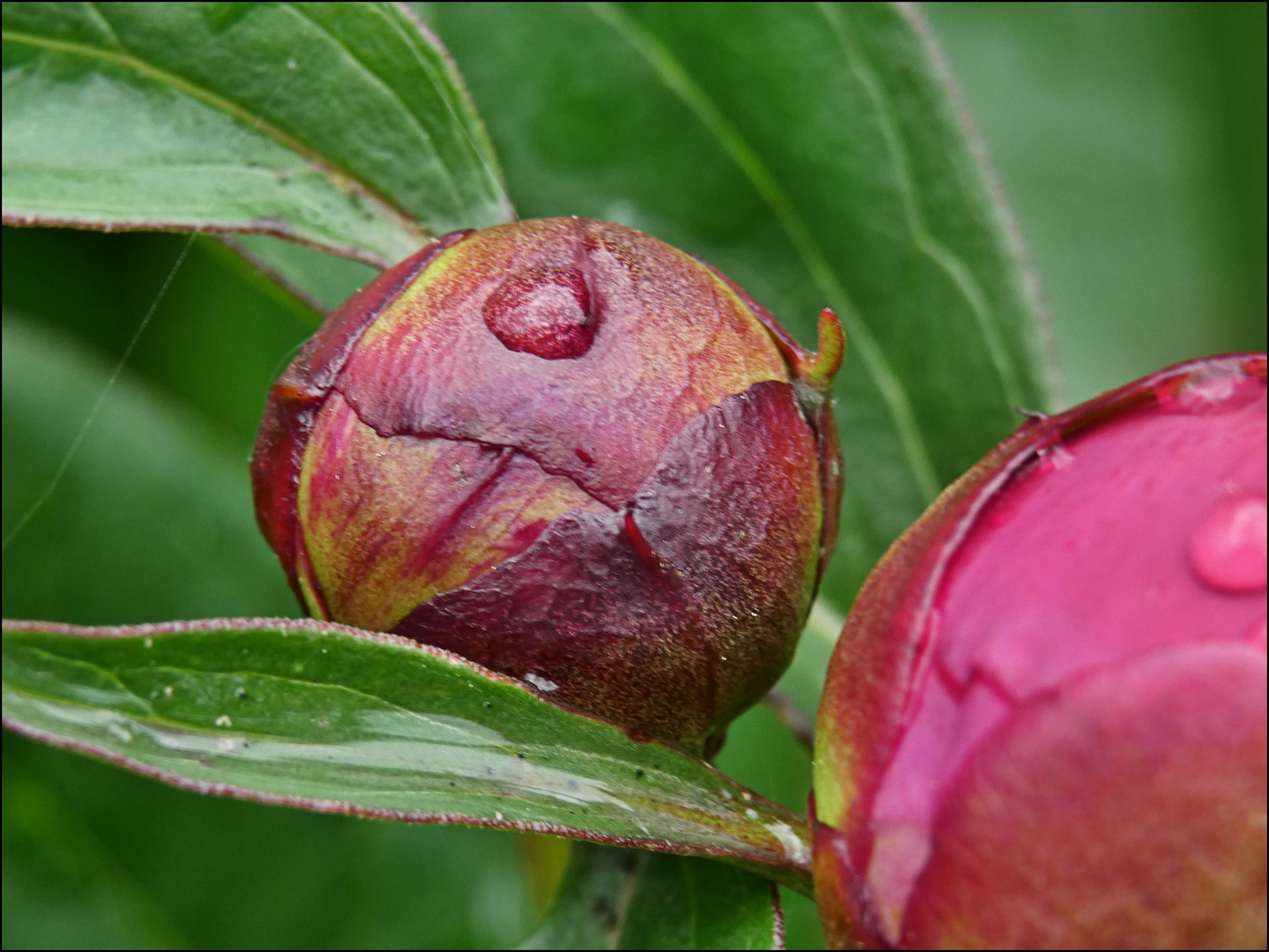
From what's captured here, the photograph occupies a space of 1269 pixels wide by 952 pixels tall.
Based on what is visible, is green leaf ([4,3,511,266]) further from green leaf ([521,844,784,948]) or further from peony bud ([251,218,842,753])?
green leaf ([521,844,784,948])

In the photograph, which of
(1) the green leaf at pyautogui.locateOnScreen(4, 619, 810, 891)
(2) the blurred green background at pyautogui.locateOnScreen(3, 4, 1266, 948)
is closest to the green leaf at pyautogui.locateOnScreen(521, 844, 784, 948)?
(1) the green leaf at pyautogui.locateOnScreen(4, 619, 810, 891)

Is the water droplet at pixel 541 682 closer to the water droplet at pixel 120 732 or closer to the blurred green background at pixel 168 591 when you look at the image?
the water droplet at pixel 120 732

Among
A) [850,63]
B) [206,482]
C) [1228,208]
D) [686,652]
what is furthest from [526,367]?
[1228,208]

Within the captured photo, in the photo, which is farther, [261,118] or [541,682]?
[261,118]

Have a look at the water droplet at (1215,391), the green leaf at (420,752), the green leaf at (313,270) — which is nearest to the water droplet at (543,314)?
the green leaf at (420,752)

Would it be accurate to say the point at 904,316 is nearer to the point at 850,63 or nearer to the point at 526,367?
the point at 850,63

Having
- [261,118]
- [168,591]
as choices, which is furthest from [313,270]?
[168,591]

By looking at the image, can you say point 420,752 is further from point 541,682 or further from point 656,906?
point 656,906
